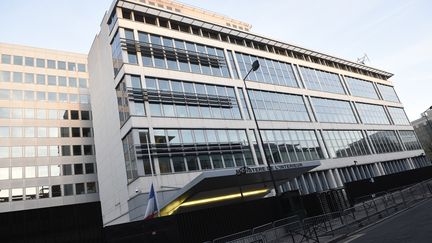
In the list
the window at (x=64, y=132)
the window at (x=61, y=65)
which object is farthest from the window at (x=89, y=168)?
the window at (x=61, y=65)

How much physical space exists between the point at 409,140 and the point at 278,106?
36.2m

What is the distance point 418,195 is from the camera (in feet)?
87.9

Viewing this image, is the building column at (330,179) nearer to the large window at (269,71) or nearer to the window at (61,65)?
Answer: the large window at (269,71)

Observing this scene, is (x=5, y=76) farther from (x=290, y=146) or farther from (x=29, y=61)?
(x=290, y=146)

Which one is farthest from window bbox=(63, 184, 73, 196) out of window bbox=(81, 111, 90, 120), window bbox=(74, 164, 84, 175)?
window bbox=(81, 111, 90, 120)

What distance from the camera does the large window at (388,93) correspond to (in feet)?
212

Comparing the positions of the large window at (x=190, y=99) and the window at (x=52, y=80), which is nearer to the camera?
the large window at (x=190, y=99)

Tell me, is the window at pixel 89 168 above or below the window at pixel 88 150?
below

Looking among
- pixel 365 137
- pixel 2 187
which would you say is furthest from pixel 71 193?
pixel 365 137

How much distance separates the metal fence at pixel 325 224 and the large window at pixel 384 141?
28.8m

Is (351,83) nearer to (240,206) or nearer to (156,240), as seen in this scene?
(240,206)

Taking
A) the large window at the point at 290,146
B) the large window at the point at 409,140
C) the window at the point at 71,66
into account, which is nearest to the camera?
the large window at the point at 290,146

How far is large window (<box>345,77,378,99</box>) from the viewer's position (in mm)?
56844

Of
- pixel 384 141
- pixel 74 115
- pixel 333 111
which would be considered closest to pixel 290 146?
pixel 333 111
